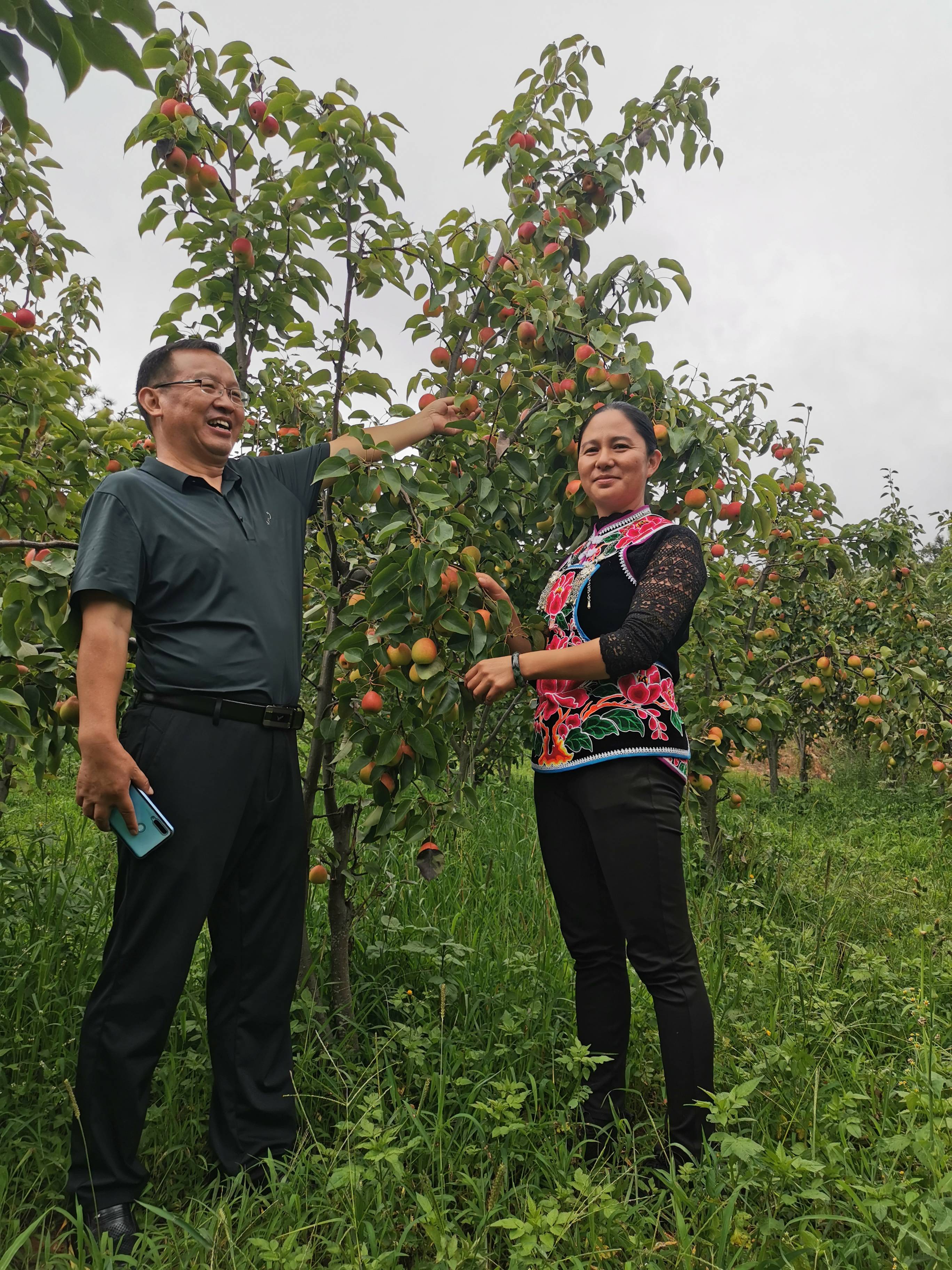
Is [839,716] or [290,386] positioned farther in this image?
[839,716]

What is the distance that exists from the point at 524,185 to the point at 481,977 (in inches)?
A: 100

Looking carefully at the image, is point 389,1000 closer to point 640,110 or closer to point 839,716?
point 640,110

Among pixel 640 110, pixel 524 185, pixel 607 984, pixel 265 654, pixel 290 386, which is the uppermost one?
pixel 640 110

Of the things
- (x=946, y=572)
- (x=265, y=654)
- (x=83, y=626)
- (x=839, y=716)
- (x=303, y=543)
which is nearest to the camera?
(x=83, y=626)

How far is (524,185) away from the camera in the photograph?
2840mm

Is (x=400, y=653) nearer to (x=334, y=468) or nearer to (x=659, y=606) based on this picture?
(x=334, y=468)

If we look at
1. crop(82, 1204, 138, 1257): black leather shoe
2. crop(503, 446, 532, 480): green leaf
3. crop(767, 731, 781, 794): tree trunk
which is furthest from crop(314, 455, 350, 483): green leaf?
crop(767, 731, 781, 794): tree trunk

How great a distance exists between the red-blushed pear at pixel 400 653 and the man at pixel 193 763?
0.67ft

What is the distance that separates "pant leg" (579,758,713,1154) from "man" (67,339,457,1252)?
A: 0.69m

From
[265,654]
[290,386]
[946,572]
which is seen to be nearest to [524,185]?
[290,386]

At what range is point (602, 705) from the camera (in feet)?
5.76

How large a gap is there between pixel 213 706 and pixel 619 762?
0.82m

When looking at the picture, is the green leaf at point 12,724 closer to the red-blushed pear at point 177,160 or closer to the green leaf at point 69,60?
the green leaf at point 69,60

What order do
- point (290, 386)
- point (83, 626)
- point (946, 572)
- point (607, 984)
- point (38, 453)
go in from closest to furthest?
point (83, 626) < point (607, 984) < point (38, 453) < point (290, 386) < point (946, 572)
